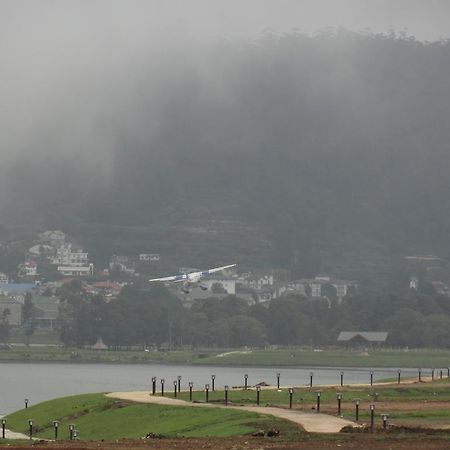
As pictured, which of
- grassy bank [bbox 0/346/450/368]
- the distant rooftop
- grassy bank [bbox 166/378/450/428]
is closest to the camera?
grassy bank [bbox 166/378/450/428]

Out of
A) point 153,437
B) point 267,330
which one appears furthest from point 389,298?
point 153,437

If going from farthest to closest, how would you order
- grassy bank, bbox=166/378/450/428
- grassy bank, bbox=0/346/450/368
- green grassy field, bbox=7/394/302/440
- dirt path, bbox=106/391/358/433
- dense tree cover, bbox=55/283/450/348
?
dense tree cover, bbox=55/283/450/348
grassy bank, bbox=0/346/450/368
grassy bank, bbox=166/378/450/428
green grassy field, bbox=7/394/302/440
dirt path, bbox=106/391/358/433

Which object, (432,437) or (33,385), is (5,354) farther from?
(432,437)

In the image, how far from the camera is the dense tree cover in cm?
15788

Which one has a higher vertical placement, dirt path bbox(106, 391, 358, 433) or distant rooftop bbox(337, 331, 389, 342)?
distant rooftop bbox(337, 331, 389, 342)

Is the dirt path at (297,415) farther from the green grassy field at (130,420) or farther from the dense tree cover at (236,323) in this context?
the dense tree cover at (236,323)

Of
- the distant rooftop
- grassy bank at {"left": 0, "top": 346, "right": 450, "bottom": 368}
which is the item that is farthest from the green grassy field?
the distant rooftop

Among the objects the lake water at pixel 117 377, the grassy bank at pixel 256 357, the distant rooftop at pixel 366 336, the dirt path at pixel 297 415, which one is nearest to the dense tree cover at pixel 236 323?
the distant rooftop at pixel 366 336

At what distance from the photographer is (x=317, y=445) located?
42.0m

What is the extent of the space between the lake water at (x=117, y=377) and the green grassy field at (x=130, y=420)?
1090 centimetres

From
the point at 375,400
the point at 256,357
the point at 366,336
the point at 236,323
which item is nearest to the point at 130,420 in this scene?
the point at 375,400

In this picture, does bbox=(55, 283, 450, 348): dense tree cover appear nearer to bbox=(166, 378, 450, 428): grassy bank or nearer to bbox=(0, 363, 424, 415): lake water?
bbox=(0, 363, 424, 415): lake water

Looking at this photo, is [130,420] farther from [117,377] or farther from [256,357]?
[256,357]

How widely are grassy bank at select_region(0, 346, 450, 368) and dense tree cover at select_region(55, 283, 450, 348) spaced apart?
5559mm
